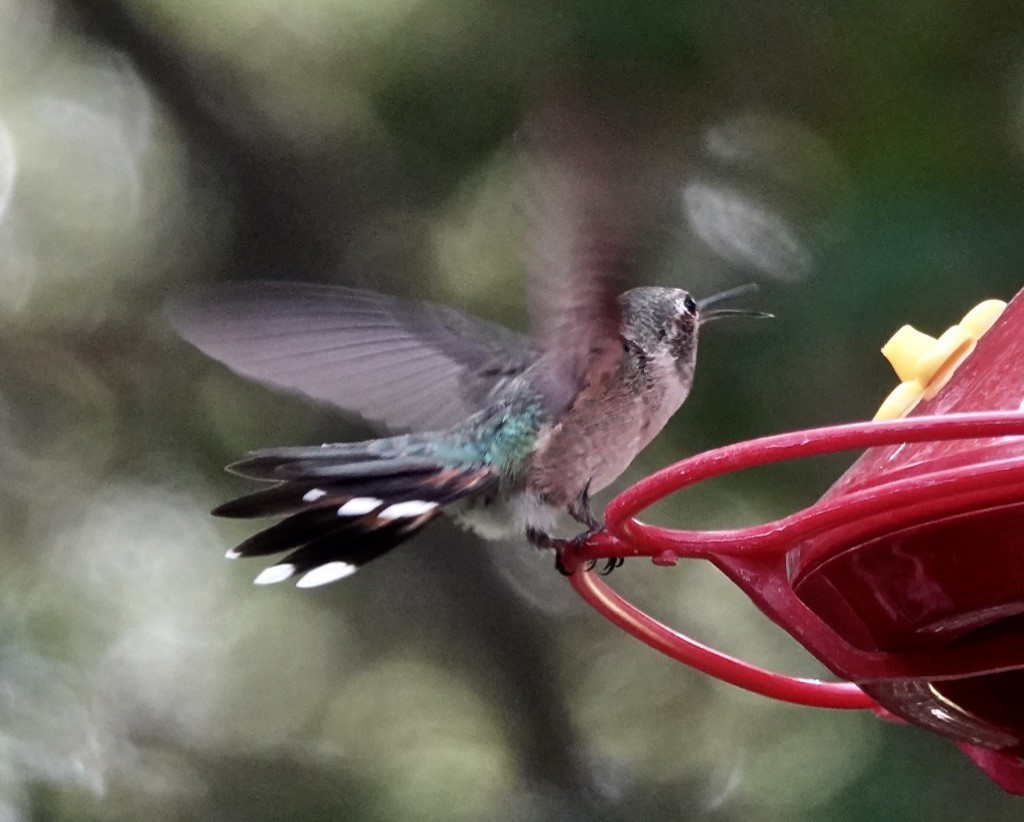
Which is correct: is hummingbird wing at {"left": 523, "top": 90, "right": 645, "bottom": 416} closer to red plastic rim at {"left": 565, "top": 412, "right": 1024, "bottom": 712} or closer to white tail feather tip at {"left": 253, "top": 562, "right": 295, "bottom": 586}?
red plastic rim at {"left": 565, "top": 412, "right": 1024, "bottom": 712}

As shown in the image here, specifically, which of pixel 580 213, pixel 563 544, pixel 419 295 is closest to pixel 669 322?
pixel 563 544

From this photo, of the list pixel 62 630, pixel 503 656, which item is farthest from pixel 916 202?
pixel 62 630

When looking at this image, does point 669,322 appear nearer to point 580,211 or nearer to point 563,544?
point 563,544

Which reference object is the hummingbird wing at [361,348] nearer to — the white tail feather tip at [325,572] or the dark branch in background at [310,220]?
the white tail feather tip at [325,572]

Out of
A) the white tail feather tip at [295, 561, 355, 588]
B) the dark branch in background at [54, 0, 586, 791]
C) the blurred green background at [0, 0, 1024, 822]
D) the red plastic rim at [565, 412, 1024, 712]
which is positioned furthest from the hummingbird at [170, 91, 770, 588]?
the dark branch in background at [54, 0, 586, 791]

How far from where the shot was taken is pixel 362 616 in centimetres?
324

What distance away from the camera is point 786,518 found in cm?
124

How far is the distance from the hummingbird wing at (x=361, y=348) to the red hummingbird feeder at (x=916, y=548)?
2.40ft

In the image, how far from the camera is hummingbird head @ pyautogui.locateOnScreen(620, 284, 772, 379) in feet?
7.07

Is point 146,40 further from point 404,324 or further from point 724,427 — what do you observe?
point 724,427

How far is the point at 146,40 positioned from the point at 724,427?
1.60 m

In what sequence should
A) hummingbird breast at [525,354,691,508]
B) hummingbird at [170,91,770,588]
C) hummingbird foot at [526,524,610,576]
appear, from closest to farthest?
hummingbird at [170,91,770,588] → hummingbird foot at [526,524,610,576] → hummingbird breast at [525,354,691,508]

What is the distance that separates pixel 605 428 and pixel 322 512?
1.66ft

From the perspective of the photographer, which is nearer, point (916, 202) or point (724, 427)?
point (916, 202)
